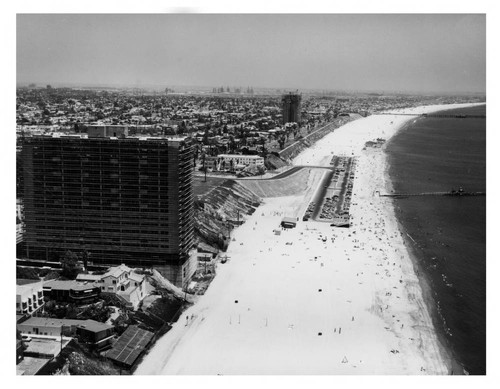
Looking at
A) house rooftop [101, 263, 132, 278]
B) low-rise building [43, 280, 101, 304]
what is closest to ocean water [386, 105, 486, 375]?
house rooftop [101, 263, 132, 278]

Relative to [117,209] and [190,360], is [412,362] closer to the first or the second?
[190,360]

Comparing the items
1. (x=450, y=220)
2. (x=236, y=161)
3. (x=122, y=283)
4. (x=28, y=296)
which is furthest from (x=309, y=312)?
(x=236, y=161)

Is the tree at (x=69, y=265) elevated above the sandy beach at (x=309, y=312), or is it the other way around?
the tree at (x=69, y=265)

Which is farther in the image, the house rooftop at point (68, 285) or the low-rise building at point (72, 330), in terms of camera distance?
the house rooftop at point (68, 285)

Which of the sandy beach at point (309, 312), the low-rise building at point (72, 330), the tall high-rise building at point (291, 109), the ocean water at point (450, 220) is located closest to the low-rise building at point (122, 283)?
the sandy beach at point (309, 312)

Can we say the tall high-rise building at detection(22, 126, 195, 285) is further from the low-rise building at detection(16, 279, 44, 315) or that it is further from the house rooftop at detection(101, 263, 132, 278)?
the low-rise building at detection(16, 279, 44, 315)

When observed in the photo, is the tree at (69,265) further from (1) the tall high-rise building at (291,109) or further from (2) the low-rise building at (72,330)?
(1) the tall high-rise building at (291,109)

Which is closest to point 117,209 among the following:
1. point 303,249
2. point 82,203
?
point 82,203
